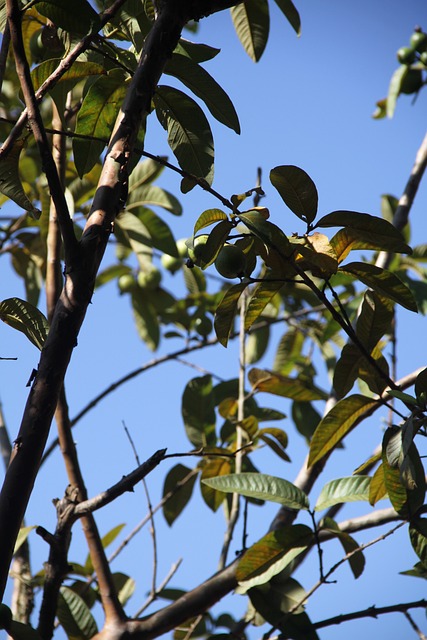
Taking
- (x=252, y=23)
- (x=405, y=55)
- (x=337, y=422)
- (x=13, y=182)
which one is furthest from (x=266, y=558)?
(x=405, y=55)

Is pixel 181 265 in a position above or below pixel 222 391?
above

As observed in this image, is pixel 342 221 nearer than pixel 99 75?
Yes

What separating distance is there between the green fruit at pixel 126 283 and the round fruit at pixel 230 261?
4.80 ft

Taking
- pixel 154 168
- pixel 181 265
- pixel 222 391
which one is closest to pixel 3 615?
pixel 222 391

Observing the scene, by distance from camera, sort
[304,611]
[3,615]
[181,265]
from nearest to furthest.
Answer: [3,615]
[304,611]
[181,265]

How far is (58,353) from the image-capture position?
714mm

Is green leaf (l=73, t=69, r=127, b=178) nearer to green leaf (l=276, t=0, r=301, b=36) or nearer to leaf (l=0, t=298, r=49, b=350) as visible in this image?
leaf (l=0, t=298, r=49, b=350)

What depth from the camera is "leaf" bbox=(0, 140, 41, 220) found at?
0.92 meters

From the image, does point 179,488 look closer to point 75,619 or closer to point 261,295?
point 75,619

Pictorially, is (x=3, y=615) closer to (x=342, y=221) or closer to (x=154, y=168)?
(x=342, y=221)

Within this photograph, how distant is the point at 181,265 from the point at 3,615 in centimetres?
190

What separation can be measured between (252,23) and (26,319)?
92 centimetres

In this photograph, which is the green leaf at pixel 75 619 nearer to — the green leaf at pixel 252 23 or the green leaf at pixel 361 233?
the green leaf at pixel 361 233

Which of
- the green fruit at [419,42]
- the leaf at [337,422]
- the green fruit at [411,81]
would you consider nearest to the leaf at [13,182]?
the leaf at [337,422]
